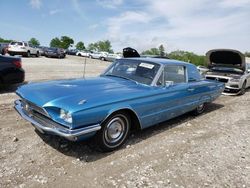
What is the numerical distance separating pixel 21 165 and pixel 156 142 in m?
2.38

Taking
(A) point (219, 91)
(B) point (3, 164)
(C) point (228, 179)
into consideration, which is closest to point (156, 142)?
(C) point (228, 179)

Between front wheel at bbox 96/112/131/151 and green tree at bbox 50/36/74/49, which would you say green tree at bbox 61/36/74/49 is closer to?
green tree at bbox 50/36/74/49

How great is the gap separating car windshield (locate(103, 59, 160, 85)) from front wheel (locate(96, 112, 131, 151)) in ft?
3.32

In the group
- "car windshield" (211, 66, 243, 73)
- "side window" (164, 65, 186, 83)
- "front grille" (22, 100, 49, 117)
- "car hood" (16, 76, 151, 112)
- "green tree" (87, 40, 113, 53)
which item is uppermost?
"side window" (164, 65, 186, 83)

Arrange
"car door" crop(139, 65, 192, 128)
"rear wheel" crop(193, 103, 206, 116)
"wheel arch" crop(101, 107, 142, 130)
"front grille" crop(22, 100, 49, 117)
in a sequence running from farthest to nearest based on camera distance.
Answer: "rear wheel" crop(193, 103, 206, 116), "car door" crop(139, 65, 192, 128), "wheel arch" crop(101, 107, 142, 130), "front grille" crop(22, 100, 49, 117)

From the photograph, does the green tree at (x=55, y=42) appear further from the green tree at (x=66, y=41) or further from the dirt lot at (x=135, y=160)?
the dirt lot at (x=135, y=160)

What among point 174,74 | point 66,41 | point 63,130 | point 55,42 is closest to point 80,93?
point 63,130

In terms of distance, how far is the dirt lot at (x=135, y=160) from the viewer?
128 inches

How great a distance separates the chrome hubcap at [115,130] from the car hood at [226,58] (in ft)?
26.2

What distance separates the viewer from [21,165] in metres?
3.49

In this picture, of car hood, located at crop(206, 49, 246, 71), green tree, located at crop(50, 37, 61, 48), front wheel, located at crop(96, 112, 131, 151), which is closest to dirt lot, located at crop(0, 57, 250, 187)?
front wheel, located at crop(96, 112, 131, 151)

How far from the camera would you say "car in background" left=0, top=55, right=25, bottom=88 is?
299 inches

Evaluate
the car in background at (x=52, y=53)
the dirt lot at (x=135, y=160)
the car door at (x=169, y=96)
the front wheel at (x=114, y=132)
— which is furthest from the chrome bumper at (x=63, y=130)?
the car in background at (x=52, y=53)

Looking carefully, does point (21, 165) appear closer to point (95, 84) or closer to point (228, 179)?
point (95, 84)
